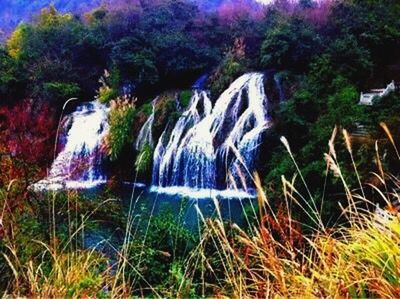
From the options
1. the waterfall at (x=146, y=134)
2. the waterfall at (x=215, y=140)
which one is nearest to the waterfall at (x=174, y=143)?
the waterfall at (x=215, y=140)

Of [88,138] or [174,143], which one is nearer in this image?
[174,143]

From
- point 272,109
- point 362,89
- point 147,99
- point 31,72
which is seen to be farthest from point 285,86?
point 31,72

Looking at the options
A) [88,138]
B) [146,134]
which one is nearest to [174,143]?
[146,134]

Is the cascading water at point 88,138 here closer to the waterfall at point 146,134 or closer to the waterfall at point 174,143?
the waterfall at point 146,134

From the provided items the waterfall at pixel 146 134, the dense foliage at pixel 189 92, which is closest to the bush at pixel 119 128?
the dense foliage at pixel 189 92

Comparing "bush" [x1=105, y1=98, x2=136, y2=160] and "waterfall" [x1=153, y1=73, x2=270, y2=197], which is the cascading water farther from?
"waterfall" [x1=153, y1=73, x2=270, y2=197]

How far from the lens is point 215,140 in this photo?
10133 millimetres

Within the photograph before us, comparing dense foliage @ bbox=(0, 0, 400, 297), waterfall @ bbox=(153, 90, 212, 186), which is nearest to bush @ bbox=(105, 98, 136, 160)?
dense foliage @ bbox=(0, 0, 400, 297)

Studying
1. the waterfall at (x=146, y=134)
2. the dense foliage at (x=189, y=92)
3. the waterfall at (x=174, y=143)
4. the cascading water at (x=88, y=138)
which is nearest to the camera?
the dense foliage at (x=189, y=92)

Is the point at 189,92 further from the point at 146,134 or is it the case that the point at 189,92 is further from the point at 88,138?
the point at 88,138

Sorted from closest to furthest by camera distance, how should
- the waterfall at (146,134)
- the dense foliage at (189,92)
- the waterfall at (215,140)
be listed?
the dense foliage at (189,92) → the waterfall at (215,140) → the waterfall at (146,134)

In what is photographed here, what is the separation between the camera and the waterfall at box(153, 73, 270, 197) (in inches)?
380

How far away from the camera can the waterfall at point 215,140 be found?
31.7 feet

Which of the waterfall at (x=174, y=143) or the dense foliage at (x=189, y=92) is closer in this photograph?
the dense foliage at (x=189, y=92)
